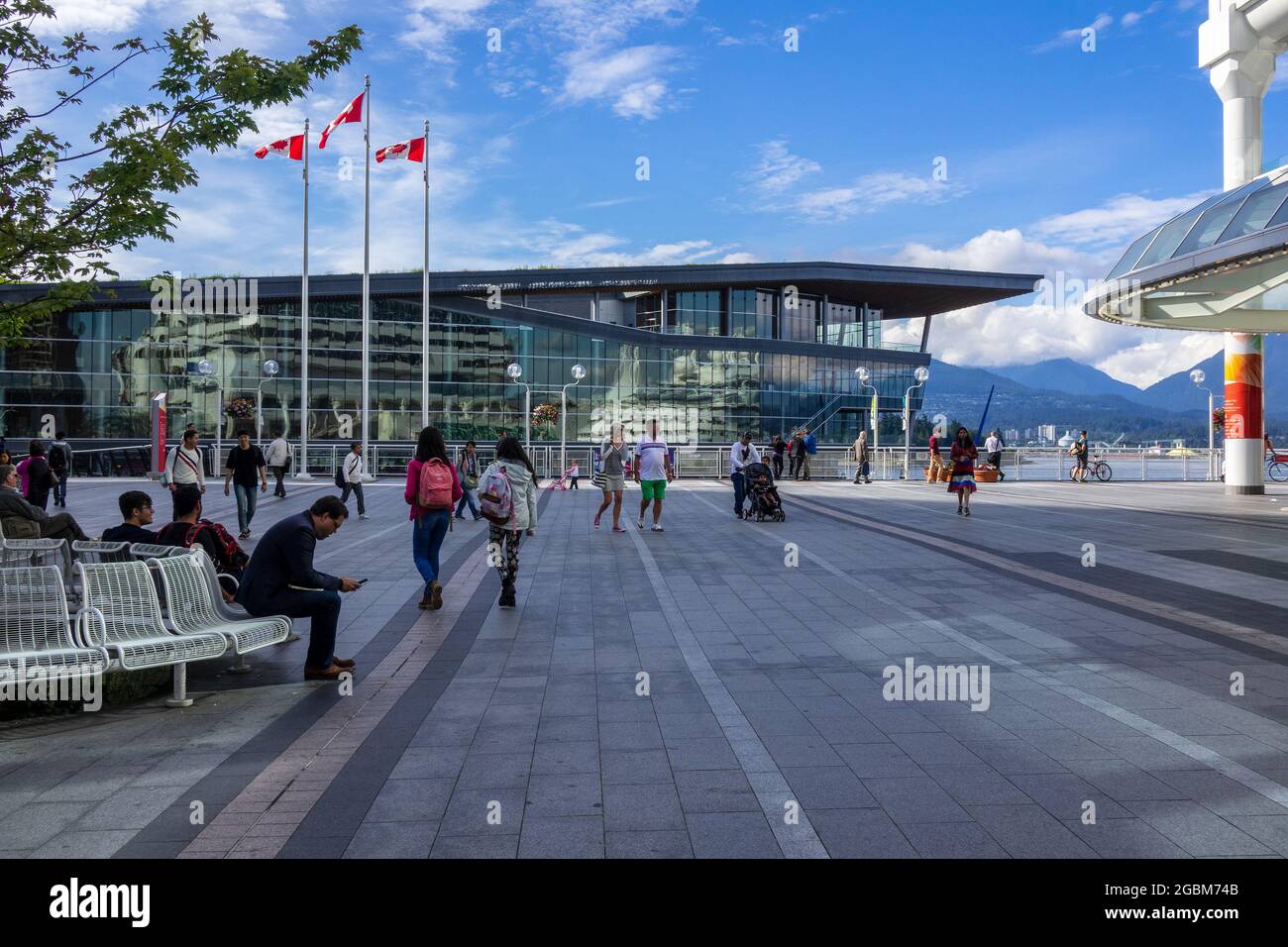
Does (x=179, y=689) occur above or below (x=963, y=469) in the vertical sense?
below

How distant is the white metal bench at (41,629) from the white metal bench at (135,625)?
123mm

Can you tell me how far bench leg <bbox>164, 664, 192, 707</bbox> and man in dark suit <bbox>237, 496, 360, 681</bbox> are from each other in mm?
755

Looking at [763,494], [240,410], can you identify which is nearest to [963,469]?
[763,494]

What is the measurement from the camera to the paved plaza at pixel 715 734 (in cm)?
413

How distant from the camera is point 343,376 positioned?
180 ft

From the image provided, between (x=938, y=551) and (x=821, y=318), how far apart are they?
2158 inches

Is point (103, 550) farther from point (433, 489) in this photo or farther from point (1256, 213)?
point (1256, 213)

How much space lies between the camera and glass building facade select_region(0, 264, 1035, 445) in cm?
5175

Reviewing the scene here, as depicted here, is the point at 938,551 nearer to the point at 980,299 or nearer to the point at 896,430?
the point at 896,430

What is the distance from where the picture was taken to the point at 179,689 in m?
6.36

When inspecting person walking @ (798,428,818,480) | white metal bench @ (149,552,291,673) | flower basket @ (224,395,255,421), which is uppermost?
Answer: flower basket @ (224,395,255,421)

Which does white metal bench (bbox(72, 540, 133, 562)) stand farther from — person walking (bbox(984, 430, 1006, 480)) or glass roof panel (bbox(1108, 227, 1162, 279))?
person walking (bbox(984, 430, 1006, 480))

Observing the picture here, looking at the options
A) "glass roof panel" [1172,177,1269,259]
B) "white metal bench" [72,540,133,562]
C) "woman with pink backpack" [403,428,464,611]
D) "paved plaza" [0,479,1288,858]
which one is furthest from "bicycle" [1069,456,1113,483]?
"white metal bench" [72,540,133,562]

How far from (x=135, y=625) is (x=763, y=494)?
13698 mm
